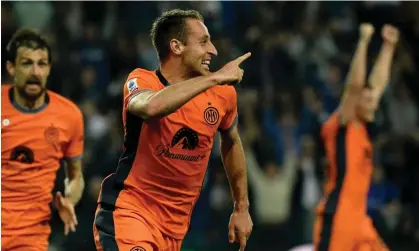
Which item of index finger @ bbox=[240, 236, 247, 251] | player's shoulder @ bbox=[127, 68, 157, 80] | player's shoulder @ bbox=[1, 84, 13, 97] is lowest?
index finger @ bbox=[240, 236, 247, 251]

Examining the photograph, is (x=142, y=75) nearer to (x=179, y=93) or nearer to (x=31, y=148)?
(x=179, y=93)

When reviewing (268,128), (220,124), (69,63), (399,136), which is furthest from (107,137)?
(220,124)

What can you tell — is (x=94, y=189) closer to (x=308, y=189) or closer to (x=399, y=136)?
(x=308, y=189)

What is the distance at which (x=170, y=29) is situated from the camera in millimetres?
5945

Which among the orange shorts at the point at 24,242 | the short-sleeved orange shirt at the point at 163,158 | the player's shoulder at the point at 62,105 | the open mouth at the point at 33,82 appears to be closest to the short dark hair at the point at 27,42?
the open mouth at the point at 33,82

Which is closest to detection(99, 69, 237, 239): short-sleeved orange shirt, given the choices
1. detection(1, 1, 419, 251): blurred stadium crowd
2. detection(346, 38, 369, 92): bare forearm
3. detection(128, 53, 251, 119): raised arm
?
detection(128, 53, 251, 119): raised arm

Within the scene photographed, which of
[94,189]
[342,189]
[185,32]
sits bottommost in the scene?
[94,189]

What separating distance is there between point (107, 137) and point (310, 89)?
2965 mm

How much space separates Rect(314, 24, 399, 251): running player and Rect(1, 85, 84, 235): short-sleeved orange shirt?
2213 mm

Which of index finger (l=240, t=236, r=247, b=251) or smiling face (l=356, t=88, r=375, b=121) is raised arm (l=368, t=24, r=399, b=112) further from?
index finger (l=240, t=236, r=247, b=251)

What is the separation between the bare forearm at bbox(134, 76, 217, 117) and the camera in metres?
5.18

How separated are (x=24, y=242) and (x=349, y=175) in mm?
2730

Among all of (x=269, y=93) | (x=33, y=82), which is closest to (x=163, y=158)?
(x=33, y=82)

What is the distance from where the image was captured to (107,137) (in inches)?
426
